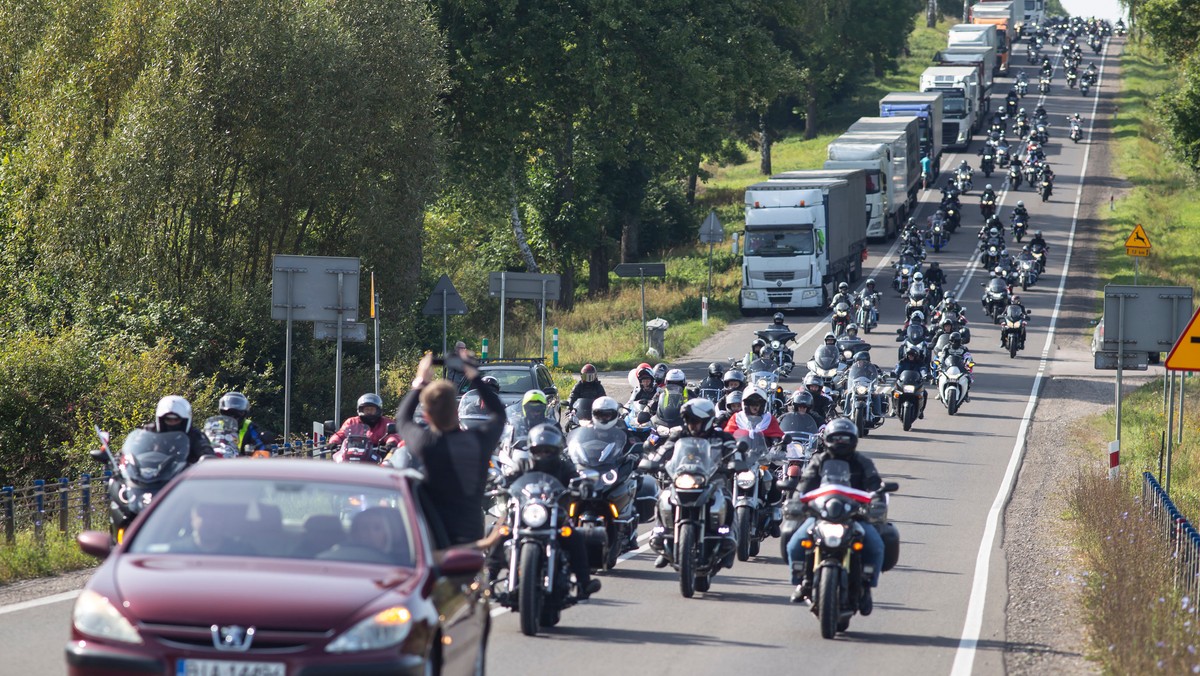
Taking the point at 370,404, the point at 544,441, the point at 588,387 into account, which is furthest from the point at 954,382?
the point at 544,441

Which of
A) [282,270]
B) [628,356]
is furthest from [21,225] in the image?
[628,356]

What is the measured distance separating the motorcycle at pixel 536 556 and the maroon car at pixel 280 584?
2.63m

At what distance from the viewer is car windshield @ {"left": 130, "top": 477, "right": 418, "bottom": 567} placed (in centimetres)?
768

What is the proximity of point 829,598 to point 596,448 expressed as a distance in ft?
9.18

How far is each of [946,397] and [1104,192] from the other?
4939 cm

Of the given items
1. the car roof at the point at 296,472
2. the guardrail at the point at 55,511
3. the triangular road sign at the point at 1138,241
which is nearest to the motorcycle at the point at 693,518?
the car roof at the point at 296,472

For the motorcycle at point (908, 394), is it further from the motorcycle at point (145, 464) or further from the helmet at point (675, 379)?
the motorcycle at point (145, 464)

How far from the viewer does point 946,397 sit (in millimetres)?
32219

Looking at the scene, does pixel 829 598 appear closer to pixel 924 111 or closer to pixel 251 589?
pixel 251 589

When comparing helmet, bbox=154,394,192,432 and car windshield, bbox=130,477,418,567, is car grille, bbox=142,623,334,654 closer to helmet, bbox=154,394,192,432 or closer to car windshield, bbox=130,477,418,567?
car windshield, bbox=130,477,418,567

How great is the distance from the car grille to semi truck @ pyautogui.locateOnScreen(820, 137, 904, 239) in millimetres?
54850

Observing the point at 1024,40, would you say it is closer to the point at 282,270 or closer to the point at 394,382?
the point at 394,382

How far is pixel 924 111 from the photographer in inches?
3036

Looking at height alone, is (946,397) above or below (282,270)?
below
